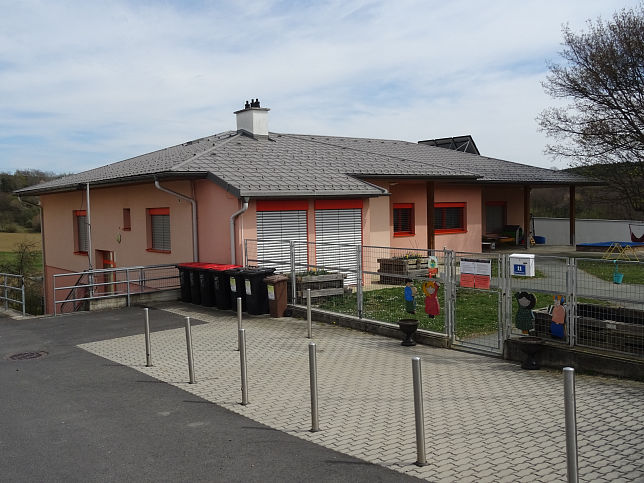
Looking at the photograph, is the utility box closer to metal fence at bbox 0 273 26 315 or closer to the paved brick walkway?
the paved brick walkway

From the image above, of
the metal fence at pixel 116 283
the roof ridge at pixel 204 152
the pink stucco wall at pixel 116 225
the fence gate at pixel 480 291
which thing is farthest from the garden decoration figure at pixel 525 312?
the pink stucco wall at pixel 116 225

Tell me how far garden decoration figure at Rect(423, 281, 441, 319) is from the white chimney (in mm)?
13030

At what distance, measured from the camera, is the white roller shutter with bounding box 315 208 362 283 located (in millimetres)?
17172

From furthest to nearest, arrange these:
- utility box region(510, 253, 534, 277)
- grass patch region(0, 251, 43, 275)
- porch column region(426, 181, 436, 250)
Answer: grass patch region(0, 251, 43, 275), porch column region(426, 181, 436, 250), utility box region(510, 253, 534, 277)

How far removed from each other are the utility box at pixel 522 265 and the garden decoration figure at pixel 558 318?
544mm

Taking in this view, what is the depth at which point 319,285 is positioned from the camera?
47.5 ft

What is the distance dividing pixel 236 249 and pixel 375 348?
6237 millimetres

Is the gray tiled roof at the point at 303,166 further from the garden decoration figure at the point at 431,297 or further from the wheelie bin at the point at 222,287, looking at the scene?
the garden decoration figure at the point at 431,297

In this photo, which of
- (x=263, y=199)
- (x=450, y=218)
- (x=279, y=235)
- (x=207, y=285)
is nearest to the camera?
(x=207, y=285)

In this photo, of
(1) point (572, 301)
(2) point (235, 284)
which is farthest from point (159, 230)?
(1) point (572, 301)

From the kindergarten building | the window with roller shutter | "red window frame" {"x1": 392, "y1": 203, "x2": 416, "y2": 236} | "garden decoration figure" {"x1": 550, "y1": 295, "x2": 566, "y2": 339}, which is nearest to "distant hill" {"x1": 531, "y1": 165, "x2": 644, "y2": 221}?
the kindergarten building

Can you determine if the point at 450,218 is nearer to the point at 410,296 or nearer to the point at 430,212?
the point at 430,212

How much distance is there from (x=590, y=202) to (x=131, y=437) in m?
29.6

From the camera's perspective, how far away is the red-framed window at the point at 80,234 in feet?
79.4
